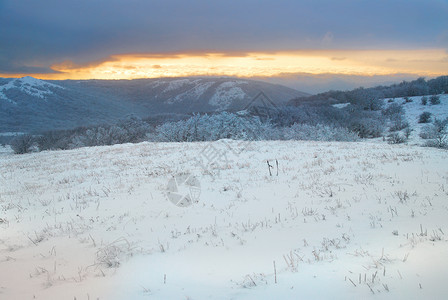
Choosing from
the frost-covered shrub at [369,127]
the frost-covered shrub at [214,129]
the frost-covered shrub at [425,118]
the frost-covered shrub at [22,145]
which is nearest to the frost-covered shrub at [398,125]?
the frost-covered shrub at [369,127]

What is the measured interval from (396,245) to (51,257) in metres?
6.20

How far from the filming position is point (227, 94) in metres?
182

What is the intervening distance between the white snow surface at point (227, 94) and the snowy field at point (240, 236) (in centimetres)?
15896

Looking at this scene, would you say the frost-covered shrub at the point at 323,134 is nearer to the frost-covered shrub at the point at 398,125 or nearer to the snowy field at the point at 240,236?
the frost-covered shrub at the point at 398,125

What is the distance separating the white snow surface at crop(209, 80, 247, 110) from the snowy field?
158964mm

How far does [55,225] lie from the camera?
280 inches

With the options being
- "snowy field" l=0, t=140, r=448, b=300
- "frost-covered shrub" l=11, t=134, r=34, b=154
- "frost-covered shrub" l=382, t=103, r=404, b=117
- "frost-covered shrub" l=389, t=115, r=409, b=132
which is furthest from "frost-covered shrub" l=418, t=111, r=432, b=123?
"frost-covered shrub" l=11, t=134, r=34, b=154

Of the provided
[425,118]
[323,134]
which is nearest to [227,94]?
[425,118]

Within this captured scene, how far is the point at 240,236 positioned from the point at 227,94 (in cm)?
18030

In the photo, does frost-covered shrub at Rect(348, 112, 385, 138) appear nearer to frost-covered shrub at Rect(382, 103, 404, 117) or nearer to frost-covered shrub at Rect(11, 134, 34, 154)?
frost-covered shrub at Rect(382, 103, 404, 117)

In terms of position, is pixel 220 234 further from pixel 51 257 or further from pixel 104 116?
pixel 104 116

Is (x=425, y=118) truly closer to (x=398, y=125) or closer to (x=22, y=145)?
(x=398, y=125)

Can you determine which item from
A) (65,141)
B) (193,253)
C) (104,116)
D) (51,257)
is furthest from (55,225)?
(104,116)

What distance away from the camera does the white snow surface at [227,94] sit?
6821 inches
